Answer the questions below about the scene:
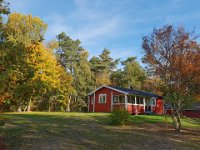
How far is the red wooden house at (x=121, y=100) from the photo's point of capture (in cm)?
3388

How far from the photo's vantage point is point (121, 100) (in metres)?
34.7

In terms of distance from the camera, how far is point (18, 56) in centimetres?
895

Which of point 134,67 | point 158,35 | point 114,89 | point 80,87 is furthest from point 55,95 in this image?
point 158,35

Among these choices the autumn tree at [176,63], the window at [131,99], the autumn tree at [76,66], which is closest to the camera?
the autumn tree at [176,63]

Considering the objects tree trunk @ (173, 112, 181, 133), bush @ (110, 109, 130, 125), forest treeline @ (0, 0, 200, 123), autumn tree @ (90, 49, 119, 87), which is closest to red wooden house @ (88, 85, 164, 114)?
forest treeline @ (0, 0, 200, 123)

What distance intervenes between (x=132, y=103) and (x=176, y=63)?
60.3ft

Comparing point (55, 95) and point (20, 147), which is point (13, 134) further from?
point (55, 95)

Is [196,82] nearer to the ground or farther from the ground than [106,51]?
nearer to the ground

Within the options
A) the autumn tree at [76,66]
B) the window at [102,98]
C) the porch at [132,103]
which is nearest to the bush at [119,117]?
the porch at [132,103]

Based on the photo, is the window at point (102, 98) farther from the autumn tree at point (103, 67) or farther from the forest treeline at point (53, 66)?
the autumn tree at point (103, 67)

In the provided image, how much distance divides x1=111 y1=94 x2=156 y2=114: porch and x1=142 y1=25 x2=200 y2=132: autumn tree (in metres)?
15.3

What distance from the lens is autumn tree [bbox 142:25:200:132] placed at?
54.6ft

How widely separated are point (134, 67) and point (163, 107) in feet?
87.0

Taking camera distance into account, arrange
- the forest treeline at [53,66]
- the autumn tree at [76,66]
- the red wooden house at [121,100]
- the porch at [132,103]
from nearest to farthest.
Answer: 1. the forest treeline at [53,66]
2. the porch at [132,103]
3. the red wooden house at [121,100]
4. the autumn tree at [76,66]
